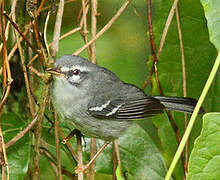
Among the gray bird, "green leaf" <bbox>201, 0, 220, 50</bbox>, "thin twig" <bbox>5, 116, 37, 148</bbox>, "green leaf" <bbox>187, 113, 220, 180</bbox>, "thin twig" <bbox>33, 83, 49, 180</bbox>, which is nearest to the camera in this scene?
"green leaf" <bbox>187, 113, 220, 180</bbox>

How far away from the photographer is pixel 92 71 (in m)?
2.78

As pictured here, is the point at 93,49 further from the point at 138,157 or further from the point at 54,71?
the point at 138,157

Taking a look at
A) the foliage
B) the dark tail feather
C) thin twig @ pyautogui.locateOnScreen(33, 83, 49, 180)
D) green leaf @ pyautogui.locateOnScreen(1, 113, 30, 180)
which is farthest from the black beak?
the dark tail feather

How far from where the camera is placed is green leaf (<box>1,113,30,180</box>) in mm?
2507

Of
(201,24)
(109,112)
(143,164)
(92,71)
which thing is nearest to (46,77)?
(92,71)

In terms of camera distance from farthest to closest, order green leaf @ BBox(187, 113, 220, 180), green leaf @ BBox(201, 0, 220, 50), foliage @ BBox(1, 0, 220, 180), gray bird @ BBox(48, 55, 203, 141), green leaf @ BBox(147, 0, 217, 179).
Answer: green leaf @ BBox(147, 0, 217, 179), foliage @ BBox(1, 0, 220, 180), gray bird @ BBox(48, 55, 203, 141), green leaf @ BBox(201, 0, 220, 50), green leaf @ BBox(187, 113, 220, 180)

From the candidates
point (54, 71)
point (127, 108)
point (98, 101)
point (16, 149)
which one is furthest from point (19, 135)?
point (127, 108)

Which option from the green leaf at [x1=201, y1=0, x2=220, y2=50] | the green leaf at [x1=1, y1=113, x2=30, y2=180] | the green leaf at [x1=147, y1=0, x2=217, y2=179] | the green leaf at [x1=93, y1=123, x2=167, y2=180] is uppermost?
the green leaf at [x1=201, y1=0, x2=220, y2=50]

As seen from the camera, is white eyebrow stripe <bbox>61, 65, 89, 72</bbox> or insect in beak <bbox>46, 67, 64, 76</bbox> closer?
insect in beak <bbox>46, 67, 64, 76</bbox>

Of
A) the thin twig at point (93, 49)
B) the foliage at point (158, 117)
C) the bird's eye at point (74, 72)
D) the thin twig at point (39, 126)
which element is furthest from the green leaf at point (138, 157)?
the bird's eye at point (74, 72)

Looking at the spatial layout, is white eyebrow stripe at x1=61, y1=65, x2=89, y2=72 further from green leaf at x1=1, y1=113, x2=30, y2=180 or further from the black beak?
green leaf at x1=1, y1=113, x2=30, y2=180

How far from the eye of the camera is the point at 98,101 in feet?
9.39

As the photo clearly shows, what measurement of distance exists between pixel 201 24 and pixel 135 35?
963 mm

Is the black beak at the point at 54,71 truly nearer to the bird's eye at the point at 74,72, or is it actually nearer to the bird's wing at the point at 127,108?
the bird's eye at the point at 74,72
